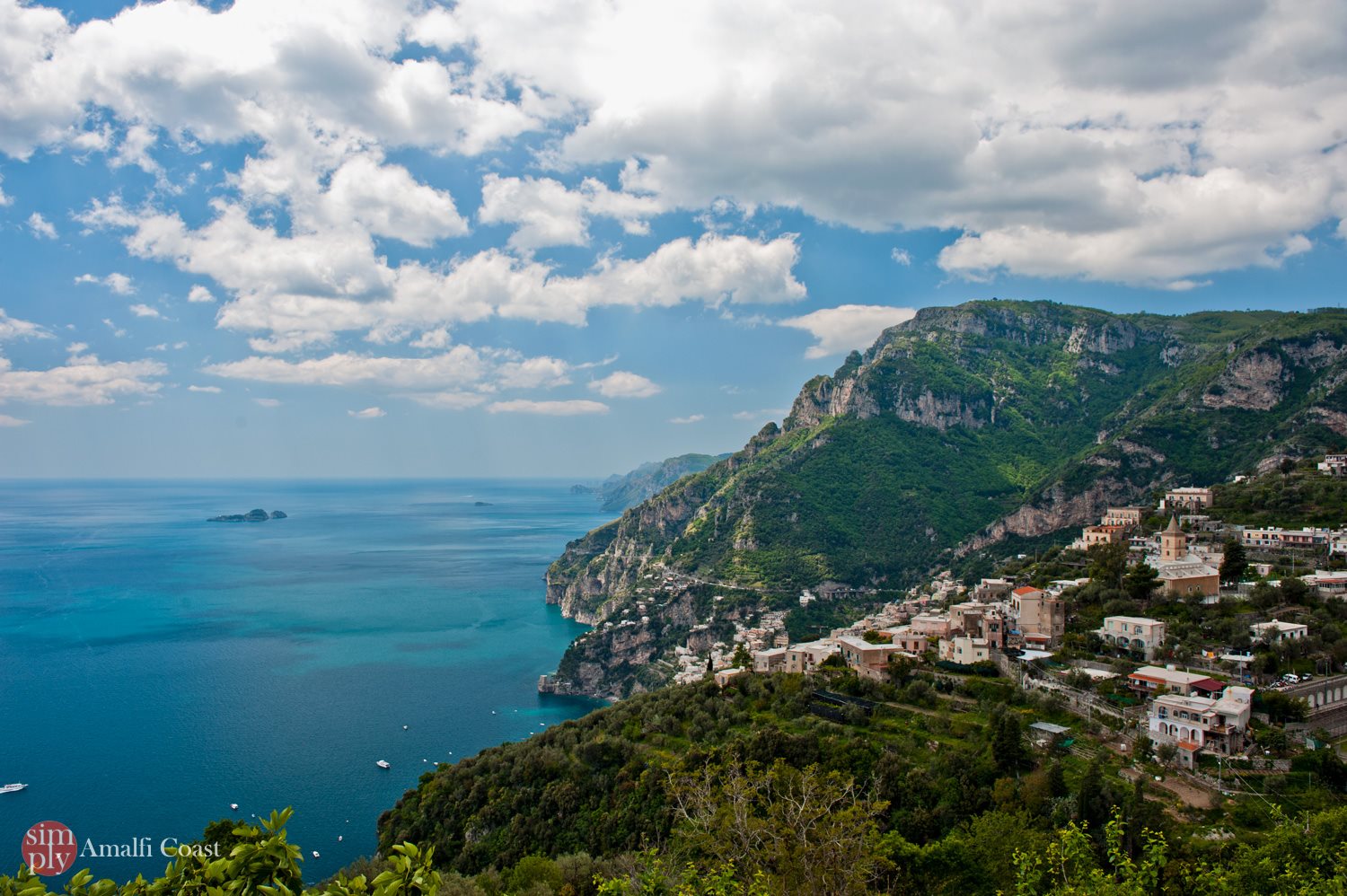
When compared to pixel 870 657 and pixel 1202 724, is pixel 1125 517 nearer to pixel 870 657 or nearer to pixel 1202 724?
pixel 870 657

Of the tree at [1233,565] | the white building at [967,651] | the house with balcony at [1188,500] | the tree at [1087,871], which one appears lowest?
the white building at [967,651]

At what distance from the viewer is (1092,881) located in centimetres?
1175

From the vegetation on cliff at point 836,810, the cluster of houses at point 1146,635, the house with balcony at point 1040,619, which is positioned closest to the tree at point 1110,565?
the cluster of houses at point 1146,635

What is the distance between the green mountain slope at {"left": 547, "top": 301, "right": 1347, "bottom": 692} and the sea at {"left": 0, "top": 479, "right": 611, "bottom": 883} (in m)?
13.1

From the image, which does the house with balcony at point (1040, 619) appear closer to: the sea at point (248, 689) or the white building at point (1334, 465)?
the white building at point (1334, 465)

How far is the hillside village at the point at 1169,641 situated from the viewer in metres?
22.9

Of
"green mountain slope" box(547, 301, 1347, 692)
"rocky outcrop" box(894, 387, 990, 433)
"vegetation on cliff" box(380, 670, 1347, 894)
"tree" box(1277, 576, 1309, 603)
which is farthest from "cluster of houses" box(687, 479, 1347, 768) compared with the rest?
"rocky outcrop" box(894, 387, 990, 433)

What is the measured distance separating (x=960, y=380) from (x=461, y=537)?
368 ft

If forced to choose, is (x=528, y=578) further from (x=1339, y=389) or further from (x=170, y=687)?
(x=1339, y=389)

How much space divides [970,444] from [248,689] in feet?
318

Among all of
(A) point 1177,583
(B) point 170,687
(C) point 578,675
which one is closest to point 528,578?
(C) point 578,675

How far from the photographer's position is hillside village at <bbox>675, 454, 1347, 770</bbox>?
22.9 metres

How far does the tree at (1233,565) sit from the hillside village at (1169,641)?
6 cm

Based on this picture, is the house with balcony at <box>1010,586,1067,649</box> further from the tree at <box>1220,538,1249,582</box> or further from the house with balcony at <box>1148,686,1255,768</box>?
the house with balcony at <box>1148,686,1255,768</box>
